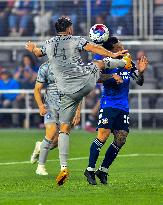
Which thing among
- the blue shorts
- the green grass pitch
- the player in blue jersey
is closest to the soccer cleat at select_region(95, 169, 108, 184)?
the player in blue jersey

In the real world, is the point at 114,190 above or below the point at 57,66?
below

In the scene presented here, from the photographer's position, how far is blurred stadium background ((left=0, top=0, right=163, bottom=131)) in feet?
96.2

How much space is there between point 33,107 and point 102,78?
1491 cm

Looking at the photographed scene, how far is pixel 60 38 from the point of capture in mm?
14711

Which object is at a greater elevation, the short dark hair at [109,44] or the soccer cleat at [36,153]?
the short dark hair at [109,44]

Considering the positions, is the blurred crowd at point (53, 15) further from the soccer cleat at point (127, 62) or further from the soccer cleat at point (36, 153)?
the soccer cleat at point (127, 62)

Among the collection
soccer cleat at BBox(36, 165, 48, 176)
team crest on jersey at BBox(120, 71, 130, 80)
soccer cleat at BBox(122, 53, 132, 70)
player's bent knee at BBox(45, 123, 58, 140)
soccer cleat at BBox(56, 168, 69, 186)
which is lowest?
soccer cleat at BBox(36, 165, 48, 176)

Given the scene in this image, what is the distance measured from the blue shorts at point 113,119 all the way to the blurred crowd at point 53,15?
1500 cm

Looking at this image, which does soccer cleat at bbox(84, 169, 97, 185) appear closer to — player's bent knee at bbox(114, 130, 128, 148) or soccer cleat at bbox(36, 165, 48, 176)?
player's bent knee at bbox(114, 130, 128, 148)

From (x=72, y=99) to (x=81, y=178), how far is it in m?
1.94

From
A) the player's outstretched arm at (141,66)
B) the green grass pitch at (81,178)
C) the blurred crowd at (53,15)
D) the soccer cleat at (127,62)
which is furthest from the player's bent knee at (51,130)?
the blurred crowd at (53,15)

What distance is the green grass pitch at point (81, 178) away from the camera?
13000 millimetres

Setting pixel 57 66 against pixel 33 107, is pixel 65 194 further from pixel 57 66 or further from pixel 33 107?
pixel 33 107

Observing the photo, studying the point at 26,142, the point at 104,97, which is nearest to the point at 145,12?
the point at 26,142
